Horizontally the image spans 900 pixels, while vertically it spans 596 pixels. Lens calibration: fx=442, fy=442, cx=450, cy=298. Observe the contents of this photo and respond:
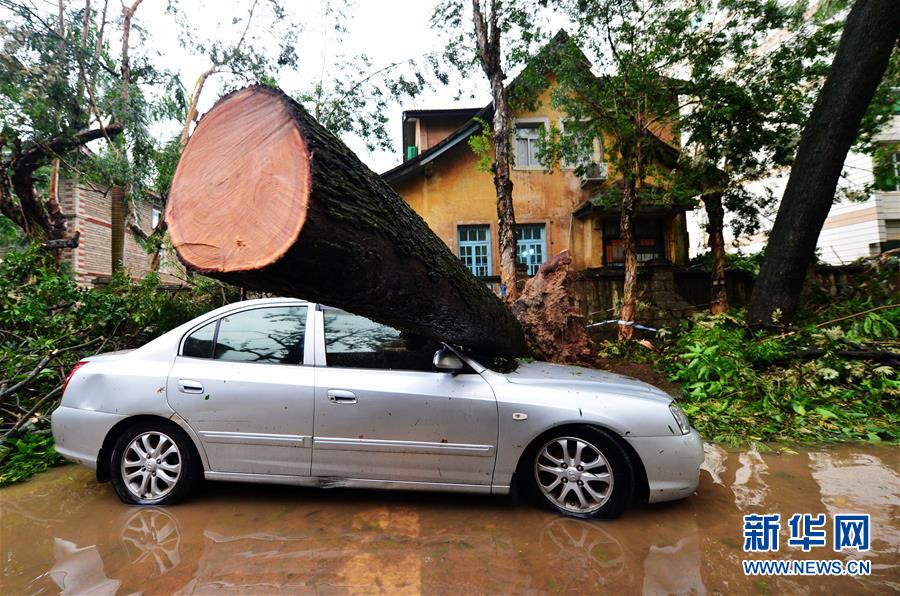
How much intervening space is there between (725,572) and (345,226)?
8.00 ft

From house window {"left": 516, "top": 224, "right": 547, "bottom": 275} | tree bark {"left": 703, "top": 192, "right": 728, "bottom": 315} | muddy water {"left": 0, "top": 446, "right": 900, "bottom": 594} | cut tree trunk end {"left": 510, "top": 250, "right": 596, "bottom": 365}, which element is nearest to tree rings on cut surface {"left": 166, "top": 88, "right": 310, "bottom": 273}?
muddy water {"left": 0, "top": 446, "right": 900, "bottom": 594}

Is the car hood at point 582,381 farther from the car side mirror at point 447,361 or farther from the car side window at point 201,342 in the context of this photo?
the car side window at point 201,342

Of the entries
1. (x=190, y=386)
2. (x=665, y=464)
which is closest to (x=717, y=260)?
(x=665, y=464)

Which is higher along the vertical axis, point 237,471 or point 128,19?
point 128,19

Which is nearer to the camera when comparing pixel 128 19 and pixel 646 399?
pixel 646 399

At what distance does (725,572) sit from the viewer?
2.17 meters

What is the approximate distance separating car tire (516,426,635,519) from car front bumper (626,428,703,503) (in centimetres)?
12

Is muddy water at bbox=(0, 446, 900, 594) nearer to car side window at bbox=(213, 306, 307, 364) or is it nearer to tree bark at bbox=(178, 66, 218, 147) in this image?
car side window at bbox=(213, 306, 307, 364)

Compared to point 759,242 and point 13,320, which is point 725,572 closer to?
point 13,320

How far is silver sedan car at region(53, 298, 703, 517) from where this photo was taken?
2.66 meters

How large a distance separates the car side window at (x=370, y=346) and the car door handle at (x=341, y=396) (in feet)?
0.56

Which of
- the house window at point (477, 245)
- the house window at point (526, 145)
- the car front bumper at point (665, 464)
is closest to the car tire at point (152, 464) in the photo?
the car front bumper at point (665, 464)

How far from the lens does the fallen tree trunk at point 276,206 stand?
148cm

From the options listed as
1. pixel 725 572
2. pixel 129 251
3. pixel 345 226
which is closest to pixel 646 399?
pixel 725 572
